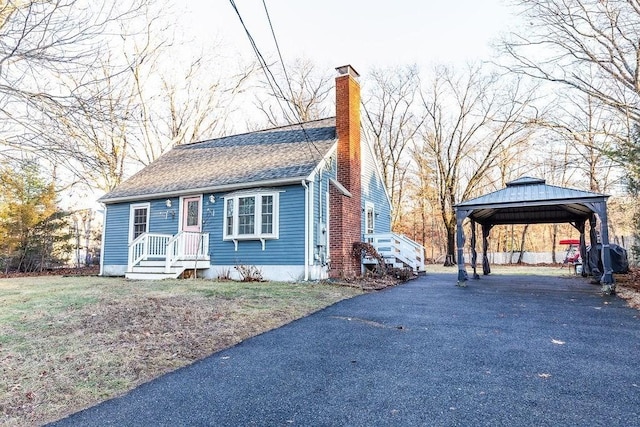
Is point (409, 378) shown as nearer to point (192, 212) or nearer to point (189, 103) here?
point (192, 212)

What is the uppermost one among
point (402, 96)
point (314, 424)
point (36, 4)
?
point (402, 96)

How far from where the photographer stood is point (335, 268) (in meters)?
11.2

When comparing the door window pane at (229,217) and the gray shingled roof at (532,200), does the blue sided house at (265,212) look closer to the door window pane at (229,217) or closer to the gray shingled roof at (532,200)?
the door window pane at (229,217)

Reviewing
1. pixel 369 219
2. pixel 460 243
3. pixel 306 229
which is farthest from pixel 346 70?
pixel 460 243

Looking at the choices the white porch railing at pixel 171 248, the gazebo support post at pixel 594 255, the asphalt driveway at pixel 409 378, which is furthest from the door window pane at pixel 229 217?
the gazebo support post at pixel 594 255

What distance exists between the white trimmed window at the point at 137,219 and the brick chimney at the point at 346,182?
21.9ft

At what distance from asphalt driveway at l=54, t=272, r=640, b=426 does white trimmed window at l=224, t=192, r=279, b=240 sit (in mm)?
5301

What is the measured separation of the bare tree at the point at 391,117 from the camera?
85.6 ft

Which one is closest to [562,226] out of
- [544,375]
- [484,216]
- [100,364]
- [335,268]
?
[484,216]

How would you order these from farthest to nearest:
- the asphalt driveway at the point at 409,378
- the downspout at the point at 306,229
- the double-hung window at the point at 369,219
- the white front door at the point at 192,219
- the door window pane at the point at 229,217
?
the double-hung window at the point at 369,219 → the white front door at the point at 192,219 → the door window pane at the point at 229,217 → the downspout at the point at 306,229 → the asphalt driveway at the point at 409,378

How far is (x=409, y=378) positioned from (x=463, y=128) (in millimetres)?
22829

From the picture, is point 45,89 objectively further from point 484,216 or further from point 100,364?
point 484,216

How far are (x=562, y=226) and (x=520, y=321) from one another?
3195 centimetres

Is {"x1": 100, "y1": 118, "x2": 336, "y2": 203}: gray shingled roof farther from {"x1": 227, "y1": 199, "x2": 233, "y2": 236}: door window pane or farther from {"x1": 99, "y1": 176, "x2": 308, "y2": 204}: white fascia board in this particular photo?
{"x1": 227, "y1": 199, "x2": 233, "y2": 236}: door window pane
